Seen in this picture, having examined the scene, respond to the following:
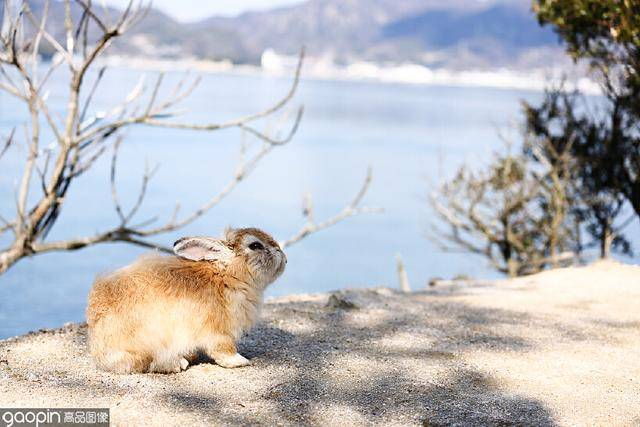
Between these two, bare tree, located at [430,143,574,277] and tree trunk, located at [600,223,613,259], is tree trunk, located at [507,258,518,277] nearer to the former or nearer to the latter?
bare tree, located at [430,143,574,277]

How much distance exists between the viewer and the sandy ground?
14.4ft

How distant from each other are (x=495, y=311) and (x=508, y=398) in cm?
270

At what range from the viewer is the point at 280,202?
84.7 feet

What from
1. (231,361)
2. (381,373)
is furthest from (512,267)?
(231,361)

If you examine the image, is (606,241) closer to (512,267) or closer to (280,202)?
(512,267)

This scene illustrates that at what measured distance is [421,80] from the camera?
160875 millimetres

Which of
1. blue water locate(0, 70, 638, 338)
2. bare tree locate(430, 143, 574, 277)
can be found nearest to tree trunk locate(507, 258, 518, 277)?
bare tree locate(430, 143, 574, 277)

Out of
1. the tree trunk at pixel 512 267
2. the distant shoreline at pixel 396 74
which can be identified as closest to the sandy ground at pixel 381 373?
the tree trunk at pixel 512 267

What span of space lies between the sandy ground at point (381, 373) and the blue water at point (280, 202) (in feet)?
5.01

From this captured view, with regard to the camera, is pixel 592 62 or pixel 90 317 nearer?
pixel 90 317

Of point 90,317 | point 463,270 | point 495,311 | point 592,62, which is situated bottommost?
point 463,270

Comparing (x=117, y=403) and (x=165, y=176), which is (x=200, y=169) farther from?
(x=117, y=403)

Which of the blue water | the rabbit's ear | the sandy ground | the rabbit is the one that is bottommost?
the blue water

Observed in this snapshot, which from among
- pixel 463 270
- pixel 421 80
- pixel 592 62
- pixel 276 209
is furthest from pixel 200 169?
pixel 421 80
